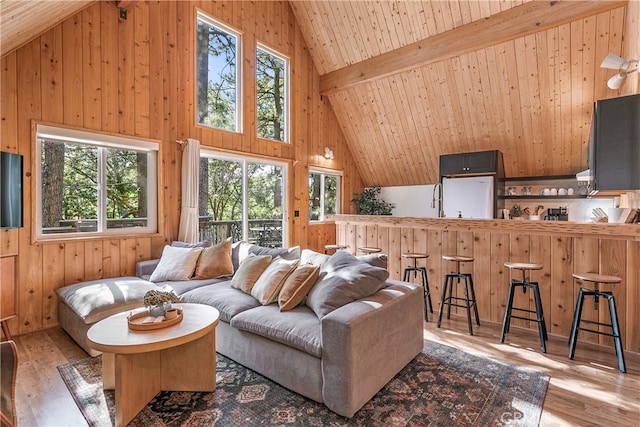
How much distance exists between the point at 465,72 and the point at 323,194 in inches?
138

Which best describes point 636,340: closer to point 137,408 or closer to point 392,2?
point 137,408

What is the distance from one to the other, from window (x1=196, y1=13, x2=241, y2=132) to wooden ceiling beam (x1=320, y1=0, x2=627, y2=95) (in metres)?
2.16

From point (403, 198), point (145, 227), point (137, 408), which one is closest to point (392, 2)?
point (403, 198)

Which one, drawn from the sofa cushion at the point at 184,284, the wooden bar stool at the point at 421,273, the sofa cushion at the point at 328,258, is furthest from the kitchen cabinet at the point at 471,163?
the sofa cushion at the point at 184,284

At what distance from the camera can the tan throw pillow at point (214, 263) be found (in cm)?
363

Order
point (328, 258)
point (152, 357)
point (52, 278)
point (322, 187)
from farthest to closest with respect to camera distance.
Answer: point (322, 187) < point (52, 278) < point (328, 258) < point (152, 357)

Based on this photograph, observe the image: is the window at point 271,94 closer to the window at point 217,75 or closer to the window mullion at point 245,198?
the window at point 217,75

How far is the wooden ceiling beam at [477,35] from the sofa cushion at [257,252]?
12.4 feet

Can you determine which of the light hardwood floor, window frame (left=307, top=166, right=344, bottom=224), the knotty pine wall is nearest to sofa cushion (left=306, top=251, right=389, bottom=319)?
the light hardwood floor

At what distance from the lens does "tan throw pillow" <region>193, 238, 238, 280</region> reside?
3631mm

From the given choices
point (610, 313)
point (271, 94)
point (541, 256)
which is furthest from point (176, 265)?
point (610, 313)

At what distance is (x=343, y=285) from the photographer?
2311mm

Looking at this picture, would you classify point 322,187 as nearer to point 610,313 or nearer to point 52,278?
point 52,278

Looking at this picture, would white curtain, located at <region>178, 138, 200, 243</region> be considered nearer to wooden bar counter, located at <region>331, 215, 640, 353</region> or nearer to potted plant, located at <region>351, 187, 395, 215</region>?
wooden bar counter, located at <region>331, 215, 640, 353</region>
